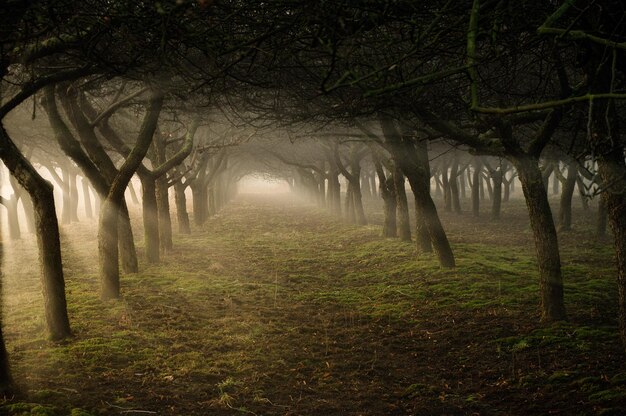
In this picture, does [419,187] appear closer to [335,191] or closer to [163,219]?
[163,219]

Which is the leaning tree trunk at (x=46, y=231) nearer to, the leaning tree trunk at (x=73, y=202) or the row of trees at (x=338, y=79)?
the row of trees at (x=338, y=79)

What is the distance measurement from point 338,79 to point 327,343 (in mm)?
5009

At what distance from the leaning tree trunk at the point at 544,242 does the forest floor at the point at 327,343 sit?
319 millimetres

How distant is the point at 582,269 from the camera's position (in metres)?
12.1

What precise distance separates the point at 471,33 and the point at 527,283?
29.5ft

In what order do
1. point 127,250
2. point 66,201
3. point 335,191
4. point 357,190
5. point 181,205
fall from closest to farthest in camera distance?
point 127,250
point 181,205
point 357,190
point 66,201
point 335,191

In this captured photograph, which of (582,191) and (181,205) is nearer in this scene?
(582,191)

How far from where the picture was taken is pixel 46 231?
7.13m

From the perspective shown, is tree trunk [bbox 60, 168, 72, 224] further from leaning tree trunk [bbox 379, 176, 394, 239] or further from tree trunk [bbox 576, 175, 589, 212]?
tree trunk [bbox 576, 175, 589, 212]

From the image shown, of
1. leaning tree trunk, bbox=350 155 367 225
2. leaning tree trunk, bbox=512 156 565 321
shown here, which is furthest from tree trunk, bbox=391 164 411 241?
leaning tree trunk, bbox=512 156 565 321

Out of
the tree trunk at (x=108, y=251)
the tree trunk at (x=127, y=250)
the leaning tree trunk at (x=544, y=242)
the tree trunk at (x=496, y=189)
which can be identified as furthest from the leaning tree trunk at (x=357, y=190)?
the leaning tree trunk at (x=544, y=242)

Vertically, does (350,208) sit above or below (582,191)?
below

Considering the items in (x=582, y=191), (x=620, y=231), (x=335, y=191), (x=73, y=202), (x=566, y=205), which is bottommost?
(x=566, y=205)

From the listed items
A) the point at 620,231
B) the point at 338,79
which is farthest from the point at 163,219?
the point at 620,231
